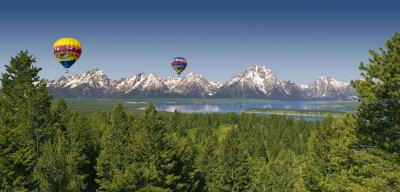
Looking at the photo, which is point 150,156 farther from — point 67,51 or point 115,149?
point 67,51

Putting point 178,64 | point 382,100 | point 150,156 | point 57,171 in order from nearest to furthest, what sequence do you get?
1. point 382,100
2. point 57,171
3. point 150,156
4. point 178,64

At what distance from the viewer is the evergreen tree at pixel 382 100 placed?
65.6ft

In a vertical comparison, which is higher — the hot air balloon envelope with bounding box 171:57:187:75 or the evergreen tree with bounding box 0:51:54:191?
the hot air balloon envelope with bounding box 171:57:187:75

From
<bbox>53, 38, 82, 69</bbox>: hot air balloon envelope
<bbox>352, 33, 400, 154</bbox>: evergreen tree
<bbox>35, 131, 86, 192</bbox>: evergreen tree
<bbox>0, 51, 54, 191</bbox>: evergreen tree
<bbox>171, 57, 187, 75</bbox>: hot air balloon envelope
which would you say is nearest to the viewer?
<bbox>352, 33, 400, 154</bbox>: evergreen tree

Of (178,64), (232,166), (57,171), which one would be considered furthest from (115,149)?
(178,64)

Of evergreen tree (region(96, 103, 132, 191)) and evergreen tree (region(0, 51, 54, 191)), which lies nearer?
evergreen tree (region(0, 51, 54, 191))

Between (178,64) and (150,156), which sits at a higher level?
(178,64)

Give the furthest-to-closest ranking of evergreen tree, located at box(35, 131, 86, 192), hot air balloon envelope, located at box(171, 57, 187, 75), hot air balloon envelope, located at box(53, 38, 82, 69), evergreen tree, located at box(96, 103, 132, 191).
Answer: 1. hot air balloon envelope, located at box(171, 57, 187, 75)
2. hot air balloon envelope, located at box(53, 38, 82, 69)
3. evergreen tree, located at box(96, 103, 132, 191)
4. evergreen tree, located at box(35, 131, 86, 192)

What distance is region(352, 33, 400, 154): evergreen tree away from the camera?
65.6ft

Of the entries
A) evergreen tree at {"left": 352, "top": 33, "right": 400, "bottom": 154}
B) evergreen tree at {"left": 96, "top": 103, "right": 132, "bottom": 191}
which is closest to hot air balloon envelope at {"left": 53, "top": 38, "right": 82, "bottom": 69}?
evergreen tree at {"left": 96, "top": 103, "right": 132, "bottom": 191}

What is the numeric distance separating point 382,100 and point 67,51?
230 feet

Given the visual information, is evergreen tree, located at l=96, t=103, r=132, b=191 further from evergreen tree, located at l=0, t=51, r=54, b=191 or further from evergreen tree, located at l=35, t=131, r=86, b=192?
evergreen tree, located at l=35, t=131, r=86, b=192

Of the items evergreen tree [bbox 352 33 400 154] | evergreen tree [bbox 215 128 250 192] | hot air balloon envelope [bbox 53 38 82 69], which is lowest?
evergreen tree [bbox 215 128 250 192]

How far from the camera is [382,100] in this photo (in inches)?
819
